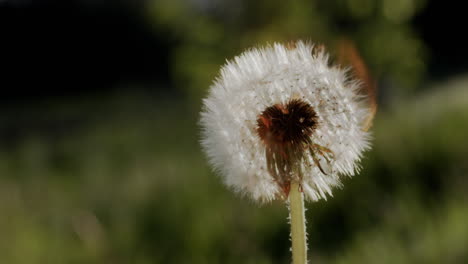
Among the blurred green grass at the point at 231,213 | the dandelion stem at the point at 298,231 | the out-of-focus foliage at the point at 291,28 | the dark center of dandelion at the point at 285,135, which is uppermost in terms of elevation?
the out-of-focus foliage at the point at 291,28

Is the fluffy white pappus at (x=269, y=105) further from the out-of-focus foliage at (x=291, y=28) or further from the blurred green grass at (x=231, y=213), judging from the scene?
the out-of-focus foliage at (x=291, y=28)

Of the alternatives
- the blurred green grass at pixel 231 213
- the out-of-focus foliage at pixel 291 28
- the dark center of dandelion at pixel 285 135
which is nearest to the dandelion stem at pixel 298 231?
the dark center of dandelion at pixel 285 135

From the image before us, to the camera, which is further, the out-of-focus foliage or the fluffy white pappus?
the out-of-focus foliage

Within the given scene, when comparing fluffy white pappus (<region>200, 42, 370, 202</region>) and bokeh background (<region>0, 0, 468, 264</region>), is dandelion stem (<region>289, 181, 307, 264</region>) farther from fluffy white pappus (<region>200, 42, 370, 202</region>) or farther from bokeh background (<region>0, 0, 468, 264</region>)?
bokeh background (<region>0, 0, 468, 264</region>)

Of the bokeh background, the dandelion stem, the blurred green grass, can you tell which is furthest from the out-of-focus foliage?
the dandelion stem

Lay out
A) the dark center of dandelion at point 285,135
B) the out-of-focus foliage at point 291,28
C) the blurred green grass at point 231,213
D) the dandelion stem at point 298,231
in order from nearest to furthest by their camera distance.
Answer: the dandelion stem at point 298,231 < the dark center of dandelion at point 285,135 < the blurred green grass at point 231,213 < the out-of-focus foliage at point 291,28

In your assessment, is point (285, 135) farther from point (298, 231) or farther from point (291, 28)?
point (291, 28)

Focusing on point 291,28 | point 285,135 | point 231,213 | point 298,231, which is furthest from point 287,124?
point 291,28

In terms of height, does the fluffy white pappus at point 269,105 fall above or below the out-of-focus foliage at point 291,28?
below
